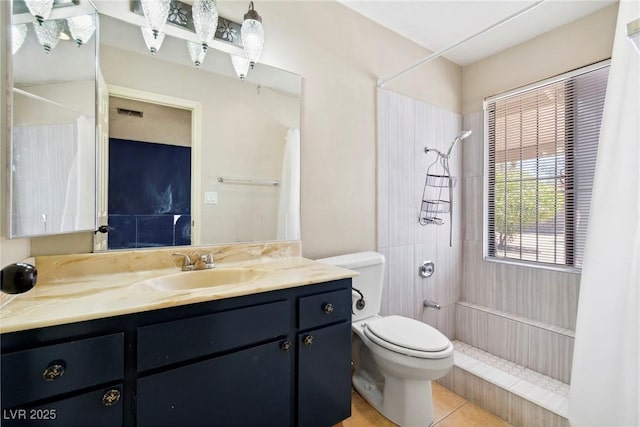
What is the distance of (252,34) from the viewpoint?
1443mm

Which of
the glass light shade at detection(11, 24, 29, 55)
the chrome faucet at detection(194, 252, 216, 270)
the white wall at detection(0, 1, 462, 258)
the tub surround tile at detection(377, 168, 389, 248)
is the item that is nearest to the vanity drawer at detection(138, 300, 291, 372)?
the chrome faucet at detection(194, 252, 216, 270)

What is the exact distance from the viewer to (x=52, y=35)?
1.06 m

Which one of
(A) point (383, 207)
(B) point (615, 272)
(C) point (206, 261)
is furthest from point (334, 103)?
(B) point (615, 272)

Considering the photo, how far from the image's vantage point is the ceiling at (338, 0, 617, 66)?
185 centimetres

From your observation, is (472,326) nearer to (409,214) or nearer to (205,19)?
(409,214)

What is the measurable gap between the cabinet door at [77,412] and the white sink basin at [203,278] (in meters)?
0.41

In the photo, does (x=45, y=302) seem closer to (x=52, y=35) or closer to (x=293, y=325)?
(x=293, y=325)

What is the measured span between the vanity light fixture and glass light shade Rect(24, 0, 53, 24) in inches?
28.9

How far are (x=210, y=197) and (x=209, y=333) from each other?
0.73m

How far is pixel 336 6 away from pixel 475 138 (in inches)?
61.4

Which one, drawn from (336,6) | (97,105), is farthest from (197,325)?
(336,6)

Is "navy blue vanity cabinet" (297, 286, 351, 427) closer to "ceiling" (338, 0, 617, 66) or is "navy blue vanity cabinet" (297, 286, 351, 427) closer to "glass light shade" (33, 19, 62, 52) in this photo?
"glass light shade" (33, 19, 62, 52)

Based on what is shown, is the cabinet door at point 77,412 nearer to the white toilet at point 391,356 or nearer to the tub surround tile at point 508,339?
the white toilet at point 391,356

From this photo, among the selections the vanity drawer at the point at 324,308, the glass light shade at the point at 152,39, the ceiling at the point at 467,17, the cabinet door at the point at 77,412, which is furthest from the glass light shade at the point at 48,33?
the ceiling at the point at 467,17
